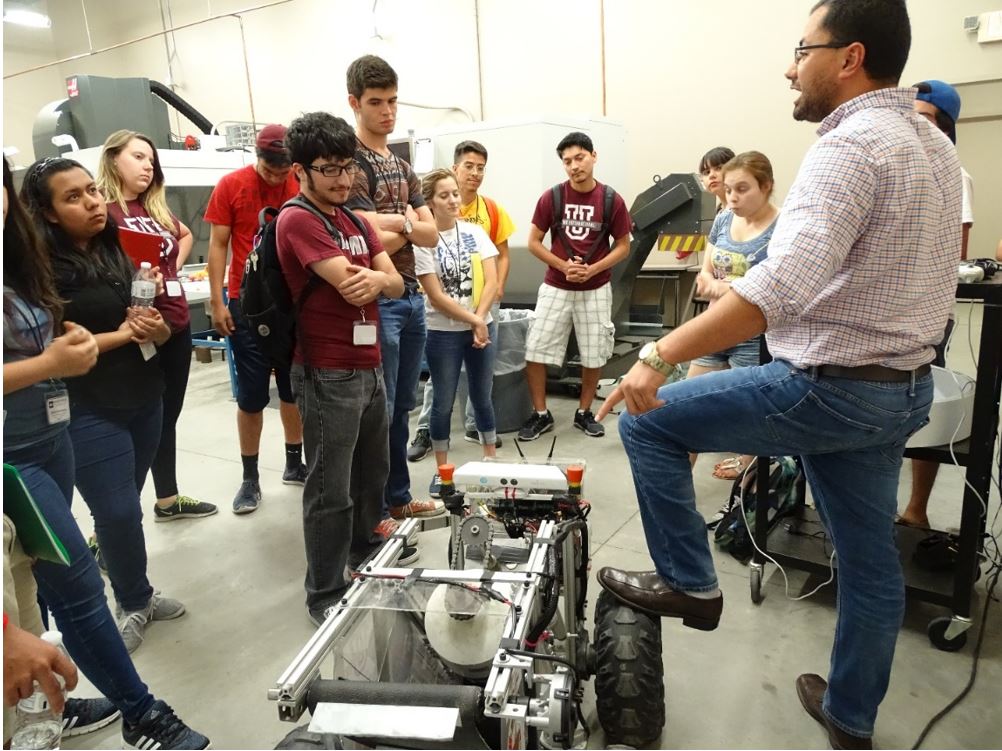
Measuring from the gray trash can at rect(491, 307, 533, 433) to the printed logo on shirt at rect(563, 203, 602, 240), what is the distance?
553 mm

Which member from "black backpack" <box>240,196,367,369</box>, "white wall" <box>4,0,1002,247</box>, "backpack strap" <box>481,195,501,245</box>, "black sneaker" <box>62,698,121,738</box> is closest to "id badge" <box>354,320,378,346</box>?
"black backpack" <box>240,196,367,369</box>

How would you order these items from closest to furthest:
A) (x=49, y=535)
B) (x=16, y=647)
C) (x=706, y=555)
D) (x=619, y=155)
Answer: (x=16, y=647) < (x=49, y=535) < (x=706, y=555) < (x=619, y=155)

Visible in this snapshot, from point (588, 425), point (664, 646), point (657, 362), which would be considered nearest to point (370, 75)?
point (657, 362)

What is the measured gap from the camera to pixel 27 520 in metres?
1.06

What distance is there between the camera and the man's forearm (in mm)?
1146

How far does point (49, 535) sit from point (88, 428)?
825 millimetres

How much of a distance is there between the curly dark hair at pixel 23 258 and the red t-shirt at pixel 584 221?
2.60 m

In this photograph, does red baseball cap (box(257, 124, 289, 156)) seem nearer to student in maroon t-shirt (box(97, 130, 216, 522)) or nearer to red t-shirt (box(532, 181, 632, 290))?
student in maroon t-shirt (box(97, 130, 216, 522))

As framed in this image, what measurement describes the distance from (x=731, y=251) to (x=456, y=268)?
117 cm

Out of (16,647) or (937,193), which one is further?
(937,193)

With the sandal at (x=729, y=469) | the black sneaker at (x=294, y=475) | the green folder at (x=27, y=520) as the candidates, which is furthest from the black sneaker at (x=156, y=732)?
the sandal at (x=729, y=469)

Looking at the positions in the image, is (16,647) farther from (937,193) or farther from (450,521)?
(937,193)

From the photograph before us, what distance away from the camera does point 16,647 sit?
89 centimetres

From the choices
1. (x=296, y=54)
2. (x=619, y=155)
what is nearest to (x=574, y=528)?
(x=619, y=155)
